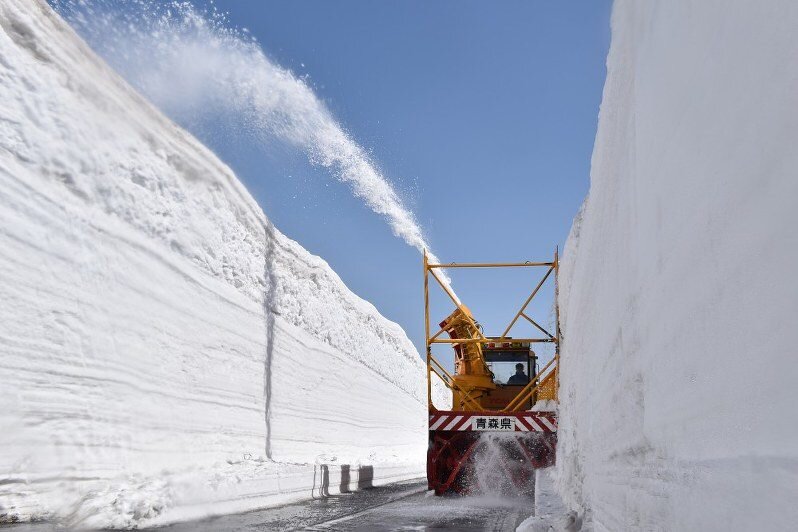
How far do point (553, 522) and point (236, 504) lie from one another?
158 inches

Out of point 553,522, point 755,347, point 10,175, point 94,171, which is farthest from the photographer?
point 94,171

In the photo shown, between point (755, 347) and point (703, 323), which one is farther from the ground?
point (703, 323)

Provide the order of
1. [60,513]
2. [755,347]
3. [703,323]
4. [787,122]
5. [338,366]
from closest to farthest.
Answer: [787,122] → [755,347] → [703,323] → [60,513] → [338,366]

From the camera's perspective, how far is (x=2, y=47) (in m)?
7.33

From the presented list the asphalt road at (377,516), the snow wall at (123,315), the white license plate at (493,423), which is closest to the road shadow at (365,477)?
the snow wall at (123,315)

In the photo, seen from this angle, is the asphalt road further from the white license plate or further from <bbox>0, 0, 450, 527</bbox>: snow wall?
the white license plate

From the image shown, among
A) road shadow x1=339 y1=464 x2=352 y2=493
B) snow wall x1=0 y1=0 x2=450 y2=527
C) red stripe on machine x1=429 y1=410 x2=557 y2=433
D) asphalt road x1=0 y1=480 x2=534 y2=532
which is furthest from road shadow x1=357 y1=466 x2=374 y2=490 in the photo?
red stripe on machine x1=429 y1=410 x2=557 y2=433

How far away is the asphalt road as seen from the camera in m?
6.25

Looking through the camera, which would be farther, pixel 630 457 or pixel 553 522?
pixel 553 522

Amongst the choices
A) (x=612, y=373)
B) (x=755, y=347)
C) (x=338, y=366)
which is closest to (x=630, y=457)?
(x=612, y=373)

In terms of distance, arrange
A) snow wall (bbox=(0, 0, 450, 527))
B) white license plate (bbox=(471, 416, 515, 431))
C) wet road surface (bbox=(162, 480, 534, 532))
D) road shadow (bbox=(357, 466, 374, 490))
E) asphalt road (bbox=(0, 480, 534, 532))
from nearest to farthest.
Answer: asphalt road (bbox=(0, 480, 534, 532)), wet road surface (bbox=(162, 480, 534, 532)), snow wall (bbox=(0, 0, 450, 527)), white license plate (bbox=(471, 416, 515, 431)), road shadow (bbox=(357, 466, 374, 490))

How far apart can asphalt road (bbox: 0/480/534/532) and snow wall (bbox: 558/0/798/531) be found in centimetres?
342

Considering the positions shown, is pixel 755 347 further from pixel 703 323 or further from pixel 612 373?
pixel 612 373

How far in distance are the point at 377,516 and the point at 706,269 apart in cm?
629
